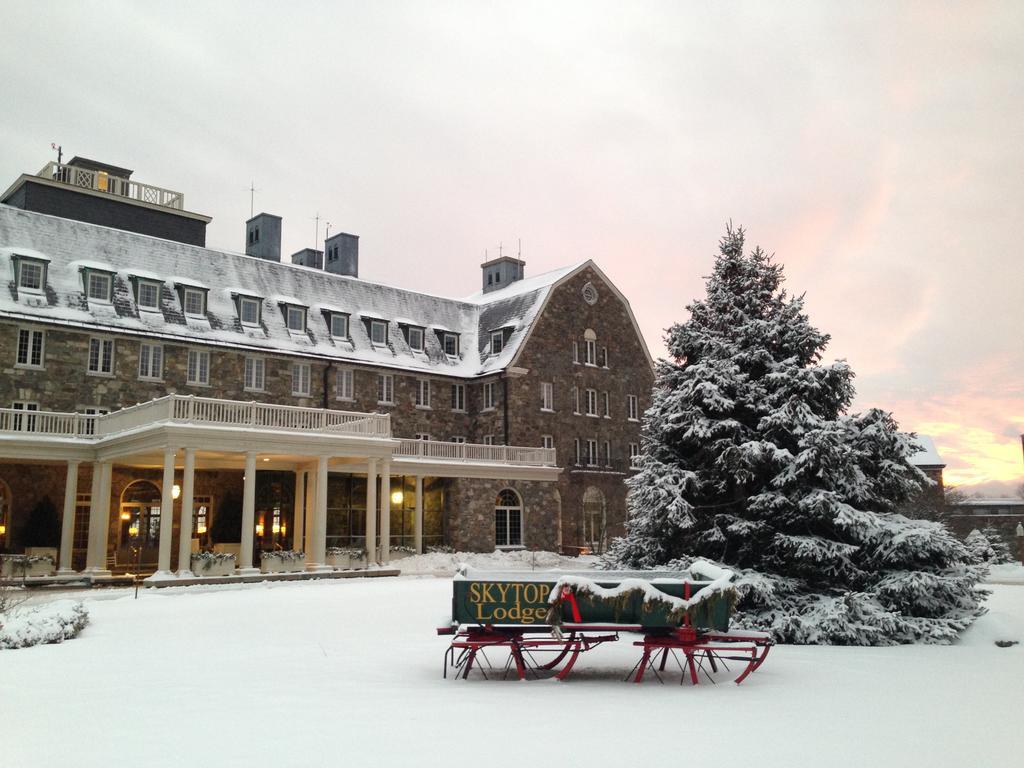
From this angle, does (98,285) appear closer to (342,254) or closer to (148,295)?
(148,295)

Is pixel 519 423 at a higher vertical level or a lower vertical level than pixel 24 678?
higher

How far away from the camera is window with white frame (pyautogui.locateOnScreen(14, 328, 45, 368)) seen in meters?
29.5

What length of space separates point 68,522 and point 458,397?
61.1ft

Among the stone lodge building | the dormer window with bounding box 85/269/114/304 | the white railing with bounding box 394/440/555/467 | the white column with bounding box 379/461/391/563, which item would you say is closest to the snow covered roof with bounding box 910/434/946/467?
the stone lodge building

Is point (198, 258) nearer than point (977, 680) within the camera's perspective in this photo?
No

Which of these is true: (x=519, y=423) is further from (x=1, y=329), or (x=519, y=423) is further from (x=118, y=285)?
(x=1, y=329)

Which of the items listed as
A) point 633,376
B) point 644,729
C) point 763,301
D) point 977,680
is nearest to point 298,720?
point 644,729

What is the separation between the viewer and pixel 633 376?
46812 millimetres

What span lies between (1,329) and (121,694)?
23.5 m

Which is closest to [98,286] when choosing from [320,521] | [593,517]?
[320,521]

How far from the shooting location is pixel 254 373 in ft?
113

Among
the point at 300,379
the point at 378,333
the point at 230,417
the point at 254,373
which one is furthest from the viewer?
the point at 378,333

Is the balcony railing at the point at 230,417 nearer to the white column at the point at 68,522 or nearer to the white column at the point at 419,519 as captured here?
the white column at the point at 68,522

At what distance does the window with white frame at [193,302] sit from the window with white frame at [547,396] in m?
15.9
